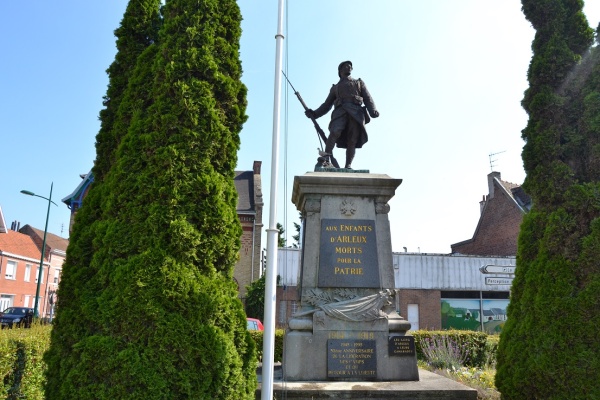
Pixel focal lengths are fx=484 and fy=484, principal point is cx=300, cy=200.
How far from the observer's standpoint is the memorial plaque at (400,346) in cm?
680

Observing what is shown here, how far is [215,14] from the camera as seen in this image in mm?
5555

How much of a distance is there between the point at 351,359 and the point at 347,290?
989mm

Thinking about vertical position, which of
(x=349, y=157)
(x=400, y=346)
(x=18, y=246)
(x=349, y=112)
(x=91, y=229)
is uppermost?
(x=18, y=246)

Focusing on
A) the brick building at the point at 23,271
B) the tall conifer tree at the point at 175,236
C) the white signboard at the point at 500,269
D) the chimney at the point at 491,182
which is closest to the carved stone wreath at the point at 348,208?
the tall conifer tree at the point at 175,236

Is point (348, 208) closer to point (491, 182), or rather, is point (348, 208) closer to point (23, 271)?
point (491, 182)

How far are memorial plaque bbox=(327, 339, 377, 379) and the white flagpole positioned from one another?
209cm

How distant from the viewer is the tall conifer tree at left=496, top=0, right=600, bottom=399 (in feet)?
17.9

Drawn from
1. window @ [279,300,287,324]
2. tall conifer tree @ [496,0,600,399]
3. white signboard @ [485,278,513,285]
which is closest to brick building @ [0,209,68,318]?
window @ [279,300,287,324]

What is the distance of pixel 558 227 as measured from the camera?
5.98 meters

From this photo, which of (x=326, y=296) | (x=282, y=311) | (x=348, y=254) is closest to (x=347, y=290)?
(x=326, y=296)

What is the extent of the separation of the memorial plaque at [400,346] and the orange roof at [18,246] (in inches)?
1850

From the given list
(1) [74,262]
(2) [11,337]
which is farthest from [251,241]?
(1) [74,262]

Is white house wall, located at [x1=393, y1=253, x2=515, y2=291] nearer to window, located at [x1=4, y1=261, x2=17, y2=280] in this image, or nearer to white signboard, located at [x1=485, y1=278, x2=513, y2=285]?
white signboard, located at [x1=485, y1=278, x2=513, y2=285]

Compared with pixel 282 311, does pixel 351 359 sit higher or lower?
lower
